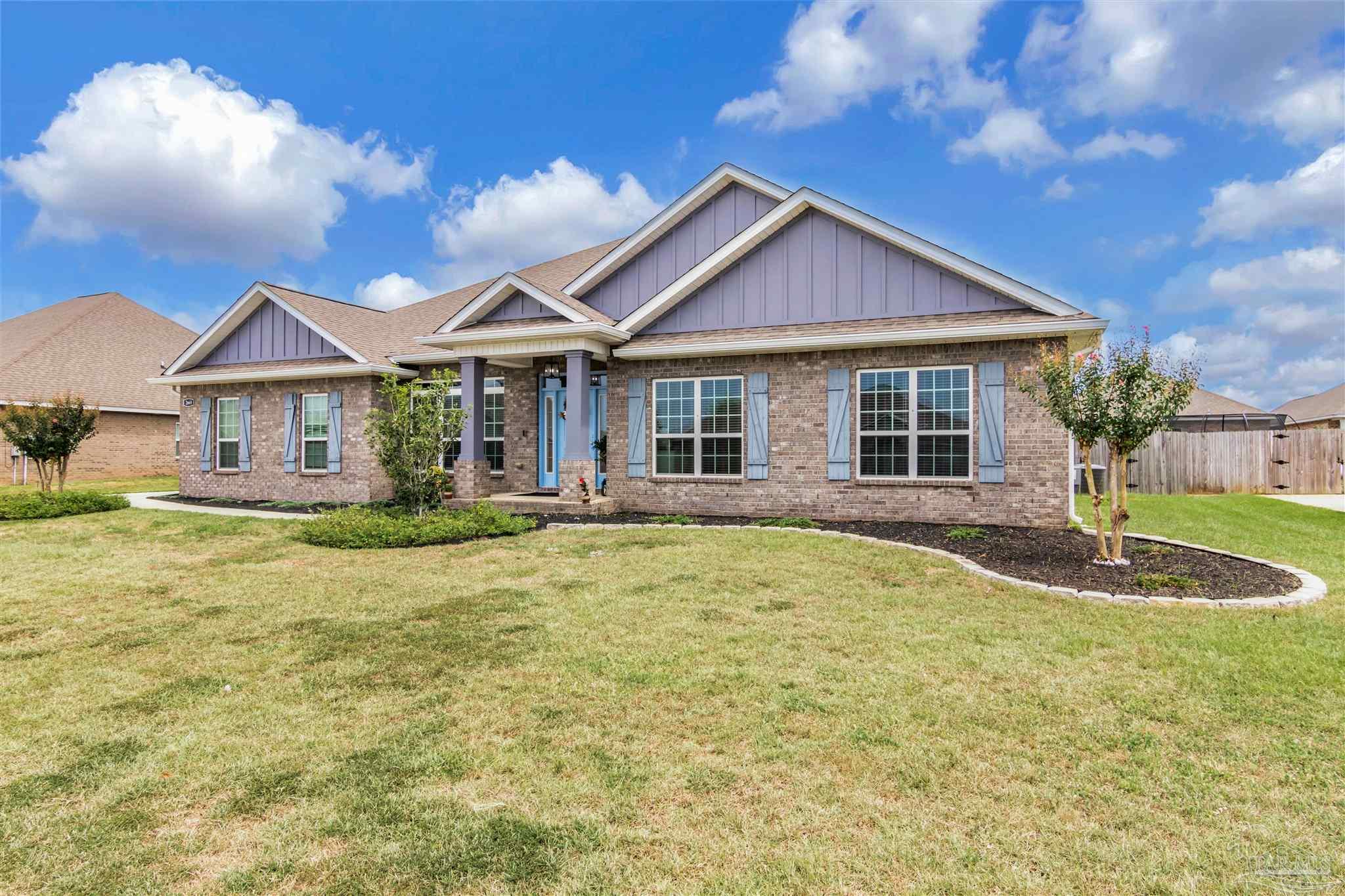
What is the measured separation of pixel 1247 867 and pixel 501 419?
14.6m

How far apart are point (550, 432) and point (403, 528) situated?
5280mm

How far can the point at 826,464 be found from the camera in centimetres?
1216

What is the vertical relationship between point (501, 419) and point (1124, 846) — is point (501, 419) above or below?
above

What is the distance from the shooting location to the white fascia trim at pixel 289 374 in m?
15.5

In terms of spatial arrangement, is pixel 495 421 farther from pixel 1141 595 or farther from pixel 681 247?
pixel 1141 595

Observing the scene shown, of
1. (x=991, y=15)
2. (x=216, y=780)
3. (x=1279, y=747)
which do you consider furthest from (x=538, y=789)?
A: (x=991, y=15)

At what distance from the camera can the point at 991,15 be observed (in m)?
12.9

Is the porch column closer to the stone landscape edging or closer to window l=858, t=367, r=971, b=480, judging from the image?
the stone landscape edging

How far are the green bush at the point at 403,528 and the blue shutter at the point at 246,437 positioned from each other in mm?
7030

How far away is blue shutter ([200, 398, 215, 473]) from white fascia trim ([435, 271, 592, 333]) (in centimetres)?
825

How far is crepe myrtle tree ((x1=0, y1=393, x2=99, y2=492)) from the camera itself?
14766 mm

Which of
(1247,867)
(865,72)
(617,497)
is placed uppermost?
(865,72)

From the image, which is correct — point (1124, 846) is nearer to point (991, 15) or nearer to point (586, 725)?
point (586, 725)

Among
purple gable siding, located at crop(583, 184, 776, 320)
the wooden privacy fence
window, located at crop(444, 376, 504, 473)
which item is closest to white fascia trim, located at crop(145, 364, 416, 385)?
window, located at crop(444, 376, 504, 473)
